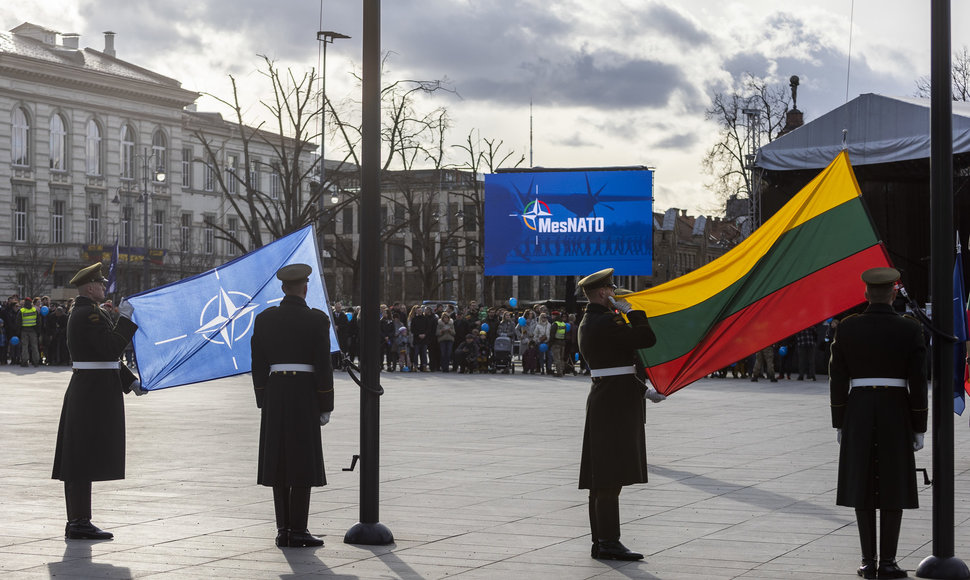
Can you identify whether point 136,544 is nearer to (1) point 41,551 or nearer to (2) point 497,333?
(1) point 41,551

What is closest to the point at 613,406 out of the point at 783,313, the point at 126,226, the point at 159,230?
the point at 783,313

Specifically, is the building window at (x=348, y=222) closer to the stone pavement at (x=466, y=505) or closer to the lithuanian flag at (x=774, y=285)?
the stone pavement at (x=466, y=505)

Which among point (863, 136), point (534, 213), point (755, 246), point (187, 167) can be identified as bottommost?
point (755, 246)

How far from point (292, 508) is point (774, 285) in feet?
14.2

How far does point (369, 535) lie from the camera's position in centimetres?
929

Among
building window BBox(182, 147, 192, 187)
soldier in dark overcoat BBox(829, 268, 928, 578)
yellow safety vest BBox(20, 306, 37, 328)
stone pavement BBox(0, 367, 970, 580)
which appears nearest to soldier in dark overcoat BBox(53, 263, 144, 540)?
stone pavement BBox(0, 367, 970, 580)

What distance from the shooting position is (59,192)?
Result: 8019 cm

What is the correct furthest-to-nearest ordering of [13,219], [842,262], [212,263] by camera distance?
[212,263] → [13,219] → [842,262]

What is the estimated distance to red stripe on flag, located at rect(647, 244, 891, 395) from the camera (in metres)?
10.6

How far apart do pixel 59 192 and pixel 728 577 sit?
252ft

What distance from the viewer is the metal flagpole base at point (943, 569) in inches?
316

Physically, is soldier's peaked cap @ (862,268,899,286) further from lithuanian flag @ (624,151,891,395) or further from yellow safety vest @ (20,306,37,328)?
yellow safety vest @ (20,306,37,328)

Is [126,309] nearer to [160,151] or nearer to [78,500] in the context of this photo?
[78,500]

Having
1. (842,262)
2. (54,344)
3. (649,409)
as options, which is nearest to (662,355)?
(842,262)
